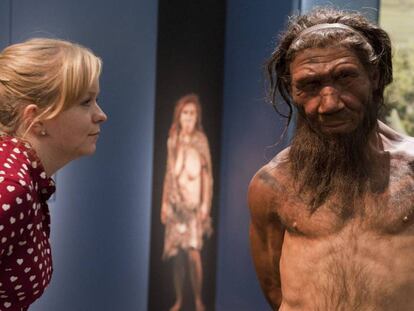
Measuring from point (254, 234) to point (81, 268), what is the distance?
1175 mm

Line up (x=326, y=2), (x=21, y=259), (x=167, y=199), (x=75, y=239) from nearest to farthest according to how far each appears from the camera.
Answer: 1. (x=21, y=259)
2. (x=326, y=2)
3. (x=75, y=239)
4. (x=167, y=199)

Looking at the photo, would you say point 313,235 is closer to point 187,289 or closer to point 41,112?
point 41,112

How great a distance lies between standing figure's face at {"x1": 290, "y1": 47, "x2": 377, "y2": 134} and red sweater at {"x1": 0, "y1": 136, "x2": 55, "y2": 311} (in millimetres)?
828

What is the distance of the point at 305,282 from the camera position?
8.16 ft

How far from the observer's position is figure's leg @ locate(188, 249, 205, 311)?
420cm

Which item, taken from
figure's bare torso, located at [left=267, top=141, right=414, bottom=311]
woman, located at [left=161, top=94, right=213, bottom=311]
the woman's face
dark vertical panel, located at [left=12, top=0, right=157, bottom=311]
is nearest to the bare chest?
figure's bare torso, located at [left=267, top=141, right=414, bottom=311]

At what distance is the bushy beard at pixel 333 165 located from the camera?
7.94ft

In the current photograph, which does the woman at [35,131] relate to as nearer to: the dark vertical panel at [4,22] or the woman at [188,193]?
the dark vertical panel at [4,22]

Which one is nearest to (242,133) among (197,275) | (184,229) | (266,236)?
(184,229)

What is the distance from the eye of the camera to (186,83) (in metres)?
4.14

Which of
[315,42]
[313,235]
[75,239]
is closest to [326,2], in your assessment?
[315,42]

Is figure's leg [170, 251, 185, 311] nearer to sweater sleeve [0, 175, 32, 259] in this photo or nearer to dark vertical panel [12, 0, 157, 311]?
dark vertical panel [12, 0, 157, 311]

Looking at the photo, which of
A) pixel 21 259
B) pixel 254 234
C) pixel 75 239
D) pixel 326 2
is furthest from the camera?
pixel 75 239

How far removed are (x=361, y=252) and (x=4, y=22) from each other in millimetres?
1915
